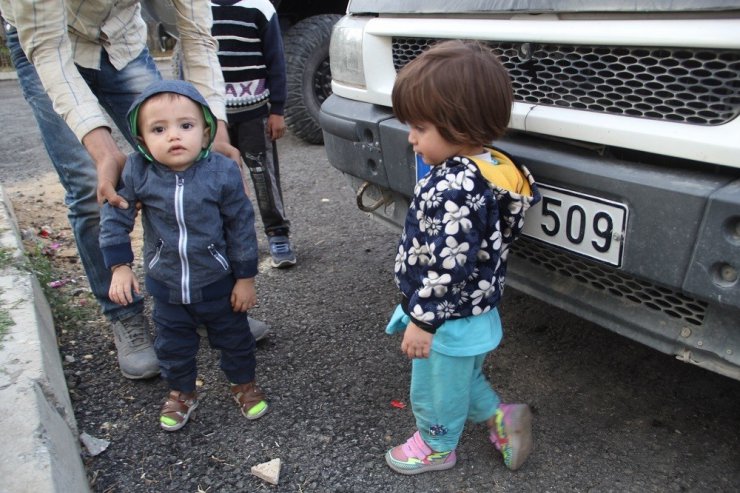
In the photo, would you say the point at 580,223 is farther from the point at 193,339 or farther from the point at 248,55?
the point at 248,55

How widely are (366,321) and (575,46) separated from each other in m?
1.46

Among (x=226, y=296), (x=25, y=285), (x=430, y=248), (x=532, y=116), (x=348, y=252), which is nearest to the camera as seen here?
(x=430, y=248)

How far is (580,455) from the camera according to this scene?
189 centimetres

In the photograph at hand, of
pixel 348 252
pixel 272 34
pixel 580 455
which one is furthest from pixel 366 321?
pixel 272 34

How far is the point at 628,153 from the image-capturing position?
1.63 m

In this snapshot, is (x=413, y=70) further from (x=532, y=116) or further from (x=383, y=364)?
(x=383, y=364)

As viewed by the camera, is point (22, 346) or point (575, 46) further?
point (22, 346)

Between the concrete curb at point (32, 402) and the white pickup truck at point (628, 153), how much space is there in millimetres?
1284

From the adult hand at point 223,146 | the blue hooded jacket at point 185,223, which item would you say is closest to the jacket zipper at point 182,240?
the blue hooded jacket at point 185,223

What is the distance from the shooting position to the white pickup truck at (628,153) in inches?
54.2

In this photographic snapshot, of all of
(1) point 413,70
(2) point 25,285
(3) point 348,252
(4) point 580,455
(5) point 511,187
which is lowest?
(3) point 348,252

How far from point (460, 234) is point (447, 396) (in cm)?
51

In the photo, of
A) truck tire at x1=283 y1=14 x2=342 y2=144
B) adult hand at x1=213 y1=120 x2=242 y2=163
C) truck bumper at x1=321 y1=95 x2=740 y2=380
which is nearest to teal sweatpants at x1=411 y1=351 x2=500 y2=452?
truck bumper at x1=321 y1=95 x2=740 y2=380

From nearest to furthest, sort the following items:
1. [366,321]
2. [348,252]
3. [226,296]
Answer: [226,296] → [366,321] → [348,252]
